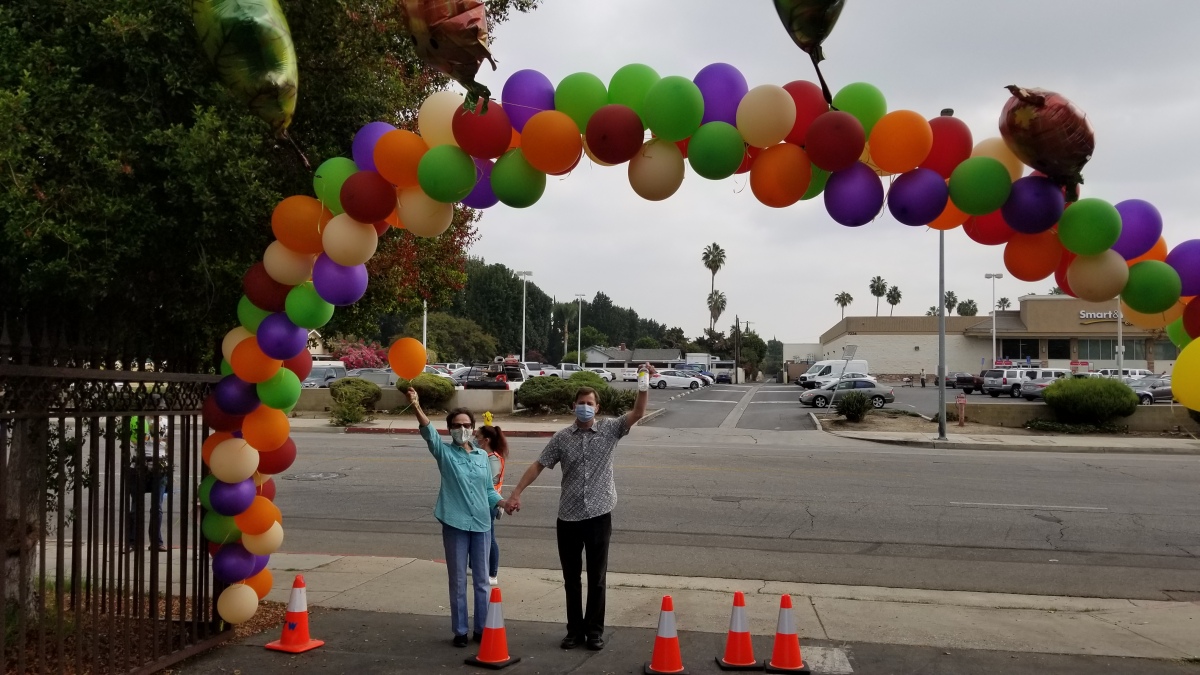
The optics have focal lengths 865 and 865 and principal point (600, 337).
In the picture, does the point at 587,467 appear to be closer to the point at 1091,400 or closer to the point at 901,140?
the point at 901,140

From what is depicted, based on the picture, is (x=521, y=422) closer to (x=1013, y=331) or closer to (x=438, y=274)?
(x=438, y=274)

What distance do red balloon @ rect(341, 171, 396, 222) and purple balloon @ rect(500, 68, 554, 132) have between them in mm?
887

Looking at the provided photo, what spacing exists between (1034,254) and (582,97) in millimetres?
2784

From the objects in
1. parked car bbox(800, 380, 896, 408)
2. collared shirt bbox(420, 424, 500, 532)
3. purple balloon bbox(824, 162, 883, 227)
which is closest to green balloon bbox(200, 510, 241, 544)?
collared shirt bbox(420, 424, 500, 532)

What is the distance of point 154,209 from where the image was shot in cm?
489

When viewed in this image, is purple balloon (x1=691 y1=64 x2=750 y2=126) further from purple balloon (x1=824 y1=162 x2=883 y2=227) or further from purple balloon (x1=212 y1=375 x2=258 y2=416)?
purple balloon (x1=212 y1=375 x2=258 y2=416)

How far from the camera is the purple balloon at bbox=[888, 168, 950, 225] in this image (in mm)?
4840

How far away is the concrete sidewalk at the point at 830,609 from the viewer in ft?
21.1

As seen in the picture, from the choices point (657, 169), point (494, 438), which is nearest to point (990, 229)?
point (657, 169)

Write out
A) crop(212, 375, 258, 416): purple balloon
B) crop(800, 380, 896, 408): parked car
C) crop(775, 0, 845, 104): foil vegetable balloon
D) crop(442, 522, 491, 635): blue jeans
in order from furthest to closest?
crop(800, 380, 896, 408): parked car
crop(442, 522, 491, 635): blue jeans
crop(212, 375, 258, 416): purple balloon
crop(775, 0, 845, 104): foil vegetable balloon

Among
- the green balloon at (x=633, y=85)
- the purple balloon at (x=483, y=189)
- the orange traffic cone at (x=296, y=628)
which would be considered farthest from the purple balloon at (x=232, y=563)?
the green balloon at (x=633, y=85)

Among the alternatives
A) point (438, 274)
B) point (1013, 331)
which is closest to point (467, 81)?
point (438, 274)

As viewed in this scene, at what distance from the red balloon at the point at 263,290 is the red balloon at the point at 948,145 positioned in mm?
3954

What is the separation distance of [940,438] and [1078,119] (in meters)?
21.1
